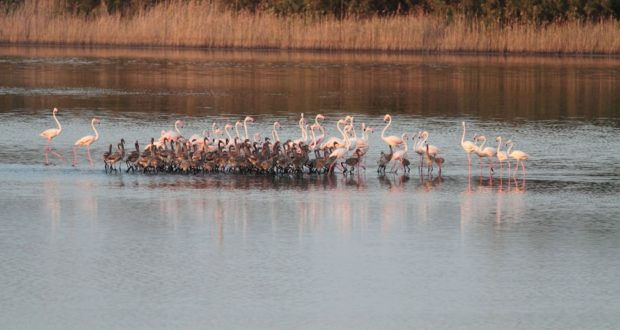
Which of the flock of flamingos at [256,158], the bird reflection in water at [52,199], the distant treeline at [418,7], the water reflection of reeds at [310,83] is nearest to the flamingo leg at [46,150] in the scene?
the flock of flamingos at [256,158]

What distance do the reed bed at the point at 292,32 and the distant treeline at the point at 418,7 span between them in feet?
2.03

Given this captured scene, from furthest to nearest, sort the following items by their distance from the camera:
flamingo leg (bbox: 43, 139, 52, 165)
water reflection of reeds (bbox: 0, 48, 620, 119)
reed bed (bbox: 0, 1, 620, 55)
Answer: reed bed (bbox: 0, 1, 620, 55)
water reflection of reeds (bbox: 0, 48, 620, 119)
flamingo leg (bbox: 43, 139, 52, 165)

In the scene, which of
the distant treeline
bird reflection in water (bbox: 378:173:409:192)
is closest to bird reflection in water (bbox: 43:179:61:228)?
bird reflection in water (bbox: 378:173:409:192)

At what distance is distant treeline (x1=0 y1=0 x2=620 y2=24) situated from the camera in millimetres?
43094

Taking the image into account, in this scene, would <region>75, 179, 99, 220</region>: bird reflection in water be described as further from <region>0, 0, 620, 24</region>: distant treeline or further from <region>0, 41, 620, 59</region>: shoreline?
<region>0, 0, 620, 24</region>: distant treeline

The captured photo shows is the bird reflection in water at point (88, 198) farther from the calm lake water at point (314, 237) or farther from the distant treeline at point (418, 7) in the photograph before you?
the distant treeline at point (418, 7)

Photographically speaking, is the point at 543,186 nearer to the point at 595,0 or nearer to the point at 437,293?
the point at 437,293

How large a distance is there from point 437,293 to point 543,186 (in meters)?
5.63

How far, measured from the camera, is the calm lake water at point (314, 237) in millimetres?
10094

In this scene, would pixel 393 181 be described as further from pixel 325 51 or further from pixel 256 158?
pixel 325 51

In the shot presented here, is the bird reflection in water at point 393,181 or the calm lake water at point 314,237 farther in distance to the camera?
the bird reflection in water at point 393,181

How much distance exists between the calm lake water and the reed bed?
1666cm

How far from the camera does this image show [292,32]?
42.8m

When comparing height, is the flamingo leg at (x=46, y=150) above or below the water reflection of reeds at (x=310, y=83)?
below
